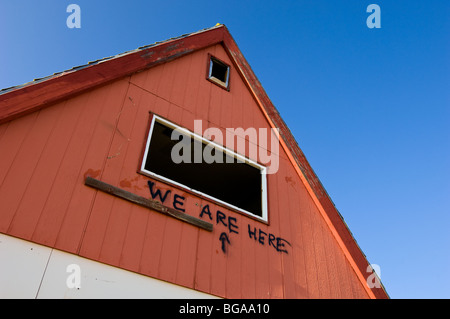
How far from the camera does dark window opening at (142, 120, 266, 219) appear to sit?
7023 mm

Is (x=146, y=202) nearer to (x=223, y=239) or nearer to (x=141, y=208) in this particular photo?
(x=141, y=208)

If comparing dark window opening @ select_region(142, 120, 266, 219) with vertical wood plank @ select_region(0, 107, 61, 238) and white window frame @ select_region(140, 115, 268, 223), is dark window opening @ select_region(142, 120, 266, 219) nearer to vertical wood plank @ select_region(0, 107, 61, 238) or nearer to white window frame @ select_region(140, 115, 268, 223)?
white window frame @ select_region(140, 115, 268, 223)

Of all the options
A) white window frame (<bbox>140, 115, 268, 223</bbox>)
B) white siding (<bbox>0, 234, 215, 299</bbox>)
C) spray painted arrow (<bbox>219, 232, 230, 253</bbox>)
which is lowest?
white siding (<bbox>0, 234, 215, 299</bbox>)

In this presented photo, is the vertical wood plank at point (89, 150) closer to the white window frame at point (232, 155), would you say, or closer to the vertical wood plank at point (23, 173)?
the vertical wood plank at point (23, 173)

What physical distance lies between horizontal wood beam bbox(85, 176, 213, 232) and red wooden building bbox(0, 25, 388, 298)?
0.01 metres

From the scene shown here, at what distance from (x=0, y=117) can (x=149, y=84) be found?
8.38ft

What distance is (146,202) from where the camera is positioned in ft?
16.3

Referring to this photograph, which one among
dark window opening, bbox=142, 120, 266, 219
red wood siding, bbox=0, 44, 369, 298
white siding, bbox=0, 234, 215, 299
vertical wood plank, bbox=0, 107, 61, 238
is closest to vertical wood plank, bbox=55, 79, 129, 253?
red wood siding, bbox=0, 44, 369, 298

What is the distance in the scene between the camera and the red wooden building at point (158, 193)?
4129mm

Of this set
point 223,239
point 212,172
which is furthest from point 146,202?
point 212,172

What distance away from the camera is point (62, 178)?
177 inches

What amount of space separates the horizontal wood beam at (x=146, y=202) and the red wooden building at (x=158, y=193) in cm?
1
